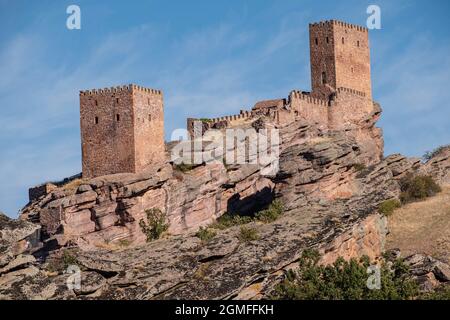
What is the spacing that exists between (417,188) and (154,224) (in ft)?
51.3

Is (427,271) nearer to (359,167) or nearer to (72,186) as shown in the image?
(359,167)

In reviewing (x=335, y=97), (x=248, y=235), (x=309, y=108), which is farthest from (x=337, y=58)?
(x=248, y=235)

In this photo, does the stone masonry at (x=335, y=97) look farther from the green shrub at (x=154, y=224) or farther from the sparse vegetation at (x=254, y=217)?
the green shrub at (x=154, y=224)

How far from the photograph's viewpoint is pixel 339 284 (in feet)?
188

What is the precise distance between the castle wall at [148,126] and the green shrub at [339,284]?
14.6 meters

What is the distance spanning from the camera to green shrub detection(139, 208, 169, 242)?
228ft

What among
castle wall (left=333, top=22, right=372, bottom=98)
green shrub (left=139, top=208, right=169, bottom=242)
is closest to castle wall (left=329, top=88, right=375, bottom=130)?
castle wall (left=333, top=22, right=372, bottom=98)

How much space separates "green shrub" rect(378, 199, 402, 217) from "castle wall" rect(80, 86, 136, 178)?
13826 mm

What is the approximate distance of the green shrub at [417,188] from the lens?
73938mm

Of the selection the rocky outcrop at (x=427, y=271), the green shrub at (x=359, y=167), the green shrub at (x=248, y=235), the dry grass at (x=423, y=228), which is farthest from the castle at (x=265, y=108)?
the rocky outcrop at (x=427, y=271)

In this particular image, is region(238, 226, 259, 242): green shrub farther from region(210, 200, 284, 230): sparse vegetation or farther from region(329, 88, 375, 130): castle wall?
region(329, 88, 375, 130): castle wall
